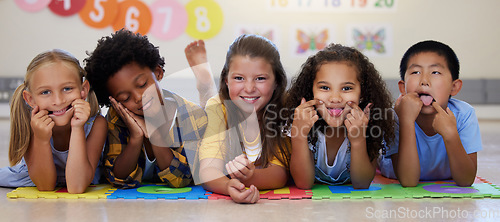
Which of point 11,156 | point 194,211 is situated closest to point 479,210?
point 194,211

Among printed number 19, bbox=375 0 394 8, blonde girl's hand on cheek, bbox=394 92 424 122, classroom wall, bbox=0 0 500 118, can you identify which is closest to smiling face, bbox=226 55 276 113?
blonde girl's hand on cheek, bbox=394 92 424 122

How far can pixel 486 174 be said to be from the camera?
73.7 inches

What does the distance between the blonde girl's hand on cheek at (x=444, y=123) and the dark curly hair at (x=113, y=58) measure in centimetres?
101

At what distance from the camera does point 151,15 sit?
15.6ft

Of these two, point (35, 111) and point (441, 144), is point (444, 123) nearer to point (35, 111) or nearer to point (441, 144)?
point (441, 144)

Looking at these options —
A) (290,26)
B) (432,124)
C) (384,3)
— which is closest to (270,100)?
(432,124)

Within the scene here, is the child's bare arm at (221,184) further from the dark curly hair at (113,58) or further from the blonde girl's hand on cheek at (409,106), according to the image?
the blonde girl's hand on cheek at (409,106)

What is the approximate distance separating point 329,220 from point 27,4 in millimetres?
4747

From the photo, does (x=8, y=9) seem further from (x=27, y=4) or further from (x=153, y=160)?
(x=153, y=160)

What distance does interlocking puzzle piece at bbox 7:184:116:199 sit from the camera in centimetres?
145

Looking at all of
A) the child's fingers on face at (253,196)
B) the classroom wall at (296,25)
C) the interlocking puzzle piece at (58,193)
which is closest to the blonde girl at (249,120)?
the child's fingers on face at (253,196)

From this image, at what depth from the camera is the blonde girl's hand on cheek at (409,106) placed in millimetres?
1521

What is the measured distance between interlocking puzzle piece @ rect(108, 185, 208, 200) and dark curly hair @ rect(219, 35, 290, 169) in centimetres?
25

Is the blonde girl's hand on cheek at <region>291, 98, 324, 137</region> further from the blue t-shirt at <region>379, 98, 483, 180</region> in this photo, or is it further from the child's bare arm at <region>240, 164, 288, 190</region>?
the blue t-shirt at <region>379, 98, 483, 180</region>
